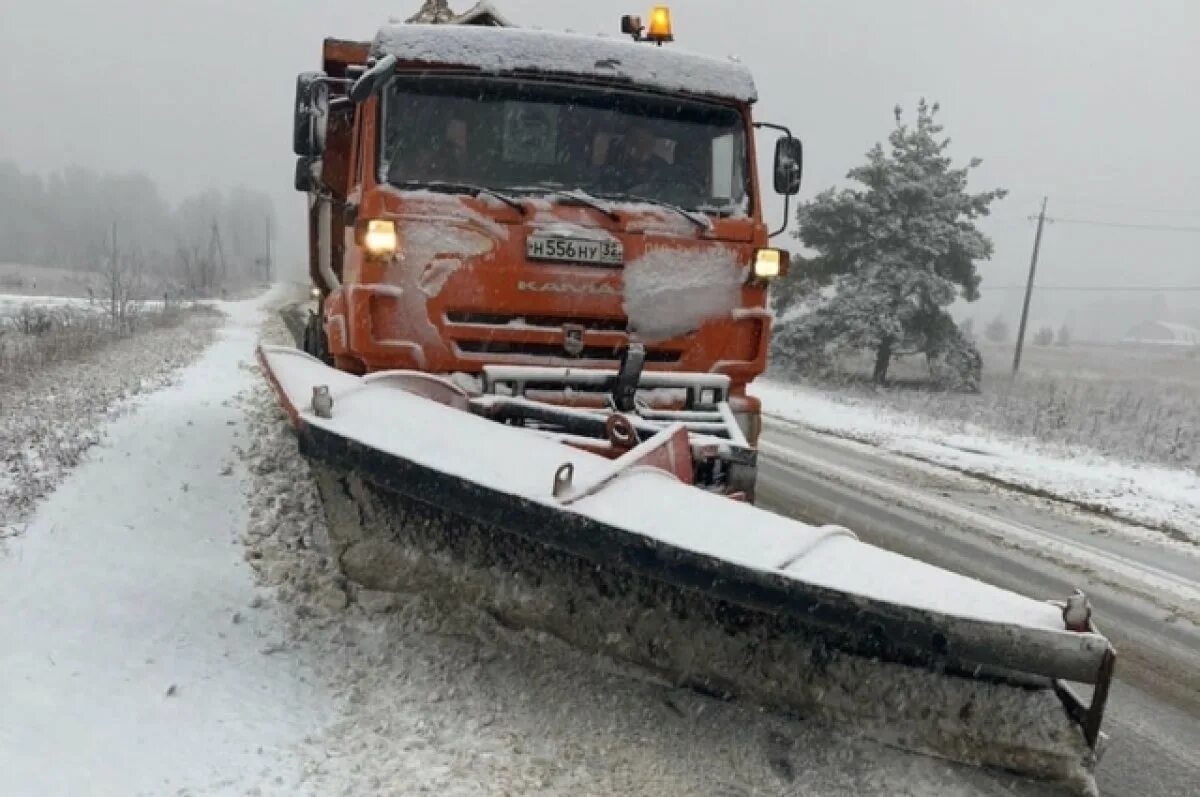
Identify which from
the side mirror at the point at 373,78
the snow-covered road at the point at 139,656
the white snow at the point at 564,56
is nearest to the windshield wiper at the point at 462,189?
the side mirror at the point at 373,78

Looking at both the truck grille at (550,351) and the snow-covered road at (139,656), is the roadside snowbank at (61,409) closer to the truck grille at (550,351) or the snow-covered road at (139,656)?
the snow-covered road at (139,656)

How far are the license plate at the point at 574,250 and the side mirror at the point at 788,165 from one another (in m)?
1.42

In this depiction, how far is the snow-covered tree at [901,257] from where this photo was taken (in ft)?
78.5

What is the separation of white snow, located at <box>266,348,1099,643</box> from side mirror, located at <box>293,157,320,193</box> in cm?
252

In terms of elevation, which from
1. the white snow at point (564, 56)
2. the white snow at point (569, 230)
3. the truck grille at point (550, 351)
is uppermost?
the white snow at point (564, 56)

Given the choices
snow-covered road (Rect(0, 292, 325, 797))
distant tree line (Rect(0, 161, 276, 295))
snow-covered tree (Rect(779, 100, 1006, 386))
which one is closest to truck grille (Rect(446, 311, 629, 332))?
snow-covered road (Rect(0, 292, 325, 797))

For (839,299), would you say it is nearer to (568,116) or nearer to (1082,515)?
(1082,515)

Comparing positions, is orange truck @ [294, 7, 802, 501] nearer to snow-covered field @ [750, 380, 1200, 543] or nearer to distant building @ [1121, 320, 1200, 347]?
snow-covered field @ [750, 380, 1200, 543]

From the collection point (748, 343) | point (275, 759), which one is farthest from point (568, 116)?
point (275, 759)

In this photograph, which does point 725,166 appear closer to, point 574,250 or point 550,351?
point 574,250

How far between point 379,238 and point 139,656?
2.06 metres

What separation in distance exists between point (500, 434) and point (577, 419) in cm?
72

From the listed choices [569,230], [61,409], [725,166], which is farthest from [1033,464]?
[61,409]

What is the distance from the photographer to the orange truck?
430 centimetres
